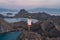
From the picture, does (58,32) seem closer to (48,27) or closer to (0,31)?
(48,27)

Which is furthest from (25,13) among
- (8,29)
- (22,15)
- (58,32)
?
(58,32)

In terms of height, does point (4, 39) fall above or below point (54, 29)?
below

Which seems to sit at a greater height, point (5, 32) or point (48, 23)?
point (48, 23)

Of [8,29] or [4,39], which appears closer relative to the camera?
[4,39]

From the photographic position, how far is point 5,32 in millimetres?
40406

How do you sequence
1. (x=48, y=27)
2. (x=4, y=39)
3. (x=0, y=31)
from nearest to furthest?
(x=48, y=27), (x=4, y=39), (x=0, y=31)

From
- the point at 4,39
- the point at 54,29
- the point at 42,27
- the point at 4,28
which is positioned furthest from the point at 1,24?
the point at 54,29

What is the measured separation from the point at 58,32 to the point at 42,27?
6061 mm

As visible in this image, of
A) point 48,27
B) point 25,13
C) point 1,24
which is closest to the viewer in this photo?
point 48,27

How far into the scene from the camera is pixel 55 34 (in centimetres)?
2739

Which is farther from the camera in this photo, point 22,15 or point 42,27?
point 22,15

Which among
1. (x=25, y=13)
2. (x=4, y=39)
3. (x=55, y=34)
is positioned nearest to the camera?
(x=55, y=34)

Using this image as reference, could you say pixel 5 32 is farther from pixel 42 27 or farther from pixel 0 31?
pixel 42 27

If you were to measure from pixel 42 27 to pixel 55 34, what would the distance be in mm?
6096
